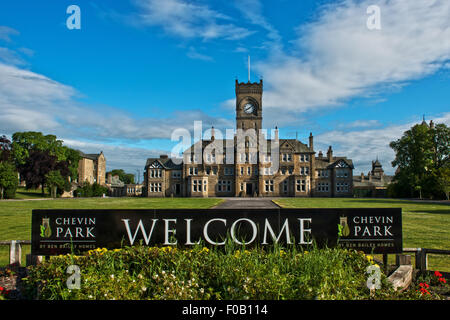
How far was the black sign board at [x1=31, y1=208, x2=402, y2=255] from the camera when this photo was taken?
8773 millimetres

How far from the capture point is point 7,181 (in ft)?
183

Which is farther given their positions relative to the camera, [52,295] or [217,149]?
[217,149]

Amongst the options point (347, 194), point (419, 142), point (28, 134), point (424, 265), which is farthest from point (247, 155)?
point (424, 265)

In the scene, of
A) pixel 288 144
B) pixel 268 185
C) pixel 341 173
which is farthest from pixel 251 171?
pixel 341 173

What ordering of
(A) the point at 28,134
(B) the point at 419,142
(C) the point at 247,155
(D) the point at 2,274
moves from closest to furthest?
(D) the point at 2,274, (B) the point at 419,142, (C) the point at 247,155, (A) the point at 28,134

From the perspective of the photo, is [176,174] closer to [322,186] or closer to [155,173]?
[155,173]

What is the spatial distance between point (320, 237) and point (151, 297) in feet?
15.5

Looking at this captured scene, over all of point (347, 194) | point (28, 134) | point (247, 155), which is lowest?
point (347, 194)

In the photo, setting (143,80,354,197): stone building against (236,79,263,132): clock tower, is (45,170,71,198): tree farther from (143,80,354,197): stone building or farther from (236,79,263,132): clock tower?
(236,79,263,132): clock tower

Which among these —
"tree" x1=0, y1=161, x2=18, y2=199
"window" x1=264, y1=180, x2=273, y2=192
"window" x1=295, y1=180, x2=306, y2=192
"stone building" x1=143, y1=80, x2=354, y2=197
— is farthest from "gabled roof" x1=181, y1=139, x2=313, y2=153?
"tree" x1=0, y1=161, x2=18, y2=199
